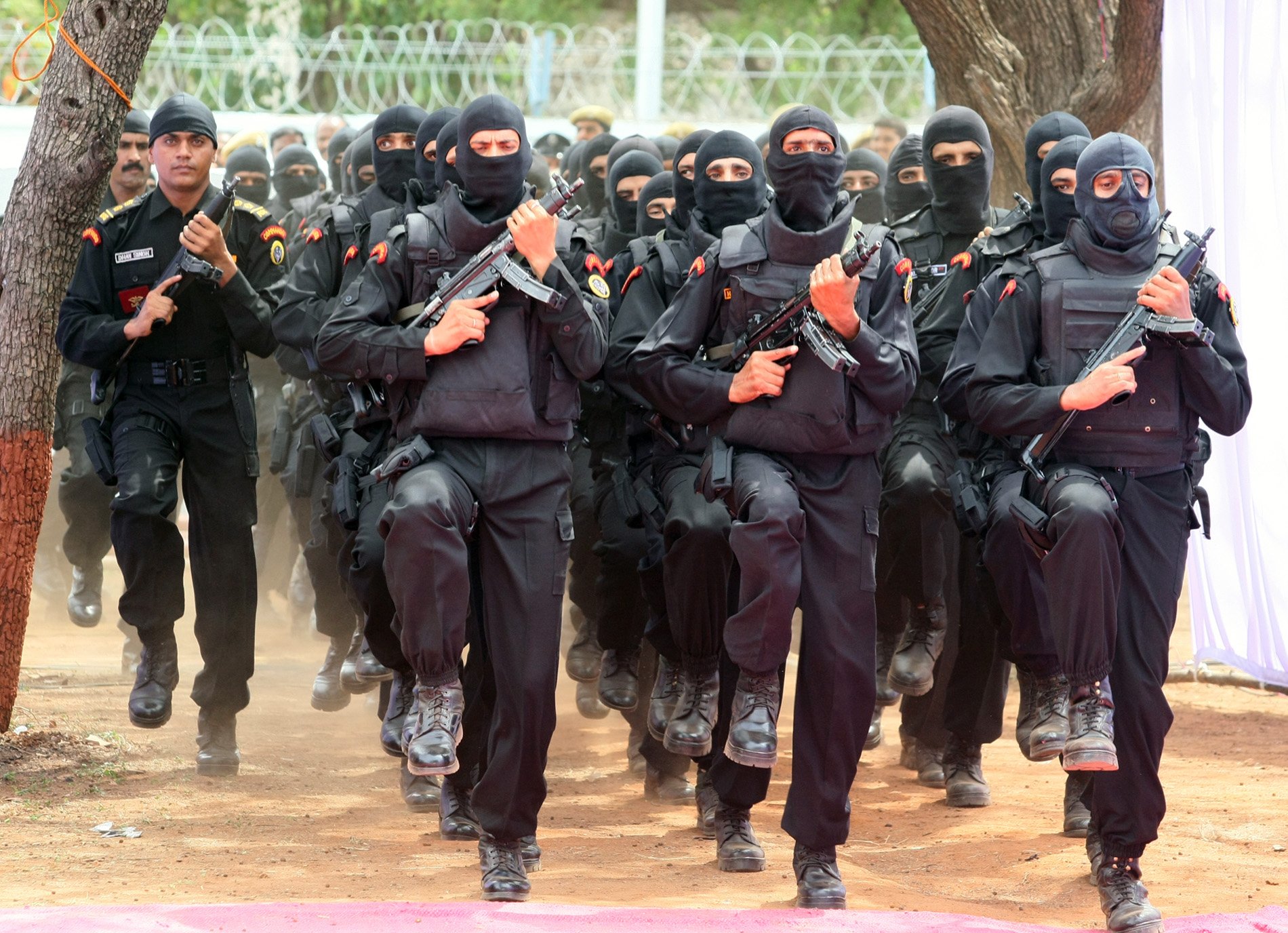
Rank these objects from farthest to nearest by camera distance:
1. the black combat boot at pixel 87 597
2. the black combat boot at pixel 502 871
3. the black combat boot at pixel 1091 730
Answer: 1. the black combat boot at pixel 87 597
2. the black combat boot at pixel 502 871
3. the black combat boot at pixel 1091 730

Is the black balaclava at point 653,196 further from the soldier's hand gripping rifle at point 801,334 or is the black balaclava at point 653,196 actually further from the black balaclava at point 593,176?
the black balaclava at point 593,176

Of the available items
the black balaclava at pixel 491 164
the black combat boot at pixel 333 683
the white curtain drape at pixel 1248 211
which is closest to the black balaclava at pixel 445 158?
the black balaclava at pixel 491 164

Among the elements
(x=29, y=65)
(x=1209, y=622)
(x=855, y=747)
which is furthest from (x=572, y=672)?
(x=29, y=65)

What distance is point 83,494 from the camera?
351 inches

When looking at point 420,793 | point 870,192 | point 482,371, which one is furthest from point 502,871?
point 870,192

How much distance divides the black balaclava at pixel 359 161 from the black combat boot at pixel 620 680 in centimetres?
291

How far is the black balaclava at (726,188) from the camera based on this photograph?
6367 mm

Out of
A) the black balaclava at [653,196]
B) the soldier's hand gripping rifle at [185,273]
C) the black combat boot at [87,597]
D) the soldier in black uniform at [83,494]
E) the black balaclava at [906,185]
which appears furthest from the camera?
the black combat boot at [87,597]

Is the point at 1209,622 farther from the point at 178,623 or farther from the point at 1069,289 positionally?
the point at 178,623

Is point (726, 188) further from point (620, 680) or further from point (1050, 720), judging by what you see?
point (1050, 720)

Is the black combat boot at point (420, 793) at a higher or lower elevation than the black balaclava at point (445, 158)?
lower

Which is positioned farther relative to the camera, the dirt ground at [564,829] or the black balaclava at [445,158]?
the black balaclava at [445,158]

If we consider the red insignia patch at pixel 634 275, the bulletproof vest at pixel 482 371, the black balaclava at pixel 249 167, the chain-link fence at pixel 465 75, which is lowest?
the bulletproof vest at pixel 482 371

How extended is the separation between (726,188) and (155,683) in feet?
9.60
